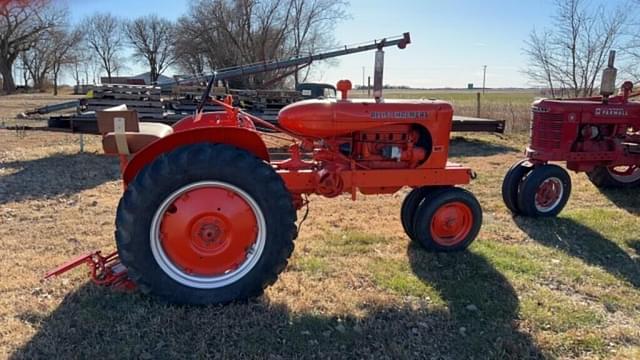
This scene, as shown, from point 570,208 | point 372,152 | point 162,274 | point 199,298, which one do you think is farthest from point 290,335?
point 570,208

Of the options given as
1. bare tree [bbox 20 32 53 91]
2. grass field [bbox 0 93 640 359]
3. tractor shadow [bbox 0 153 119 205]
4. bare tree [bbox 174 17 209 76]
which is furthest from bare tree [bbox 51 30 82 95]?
grass field [bbox 0 93 640 359]

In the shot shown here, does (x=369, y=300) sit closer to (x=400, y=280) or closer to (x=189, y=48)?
(x=400, y=280)

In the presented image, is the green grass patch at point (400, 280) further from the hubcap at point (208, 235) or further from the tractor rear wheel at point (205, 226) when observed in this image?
the hubcap at point (208, 235)

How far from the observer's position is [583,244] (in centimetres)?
435

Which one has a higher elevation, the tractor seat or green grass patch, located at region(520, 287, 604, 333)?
the tractor seat

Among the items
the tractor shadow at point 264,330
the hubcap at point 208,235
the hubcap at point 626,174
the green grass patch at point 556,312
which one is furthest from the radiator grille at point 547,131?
the hubcap at point 208,235

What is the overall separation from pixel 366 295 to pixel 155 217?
146 cm

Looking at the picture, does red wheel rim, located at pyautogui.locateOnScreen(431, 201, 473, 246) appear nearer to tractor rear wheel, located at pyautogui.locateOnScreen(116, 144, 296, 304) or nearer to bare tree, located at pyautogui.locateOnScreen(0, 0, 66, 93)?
tractor rear wheel, located at pyautogui.locateOnScreen(116, 144, 296, 304)

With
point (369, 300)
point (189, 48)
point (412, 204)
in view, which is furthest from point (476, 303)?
point (189, 48)

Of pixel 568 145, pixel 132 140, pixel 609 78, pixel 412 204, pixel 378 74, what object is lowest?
pixel 412 204

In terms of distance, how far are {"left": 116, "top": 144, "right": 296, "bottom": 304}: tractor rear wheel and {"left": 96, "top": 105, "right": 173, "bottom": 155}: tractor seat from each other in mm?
447

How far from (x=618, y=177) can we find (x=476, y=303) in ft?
14.8

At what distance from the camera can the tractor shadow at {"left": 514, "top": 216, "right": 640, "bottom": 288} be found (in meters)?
3.82

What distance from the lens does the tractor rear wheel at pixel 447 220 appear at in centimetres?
382
